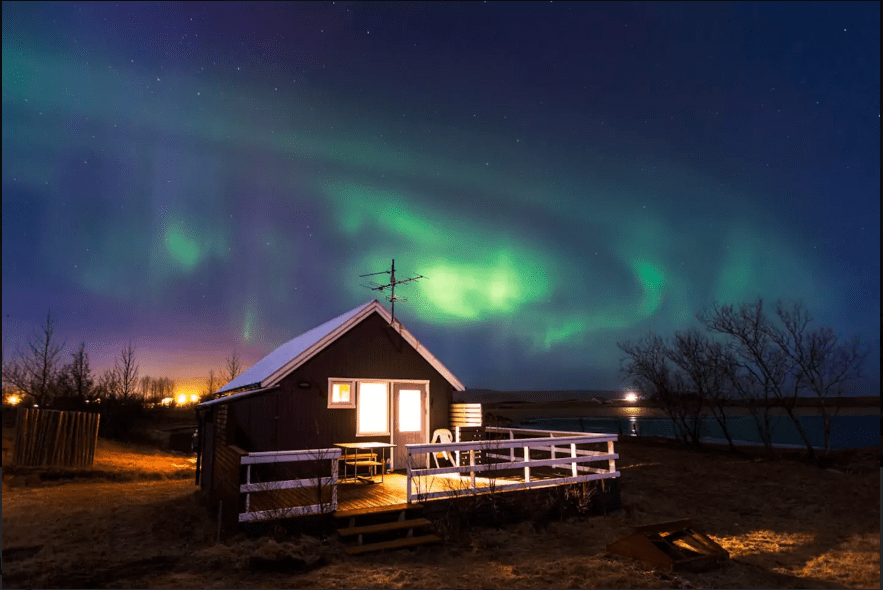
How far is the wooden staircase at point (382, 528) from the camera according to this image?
9.54m

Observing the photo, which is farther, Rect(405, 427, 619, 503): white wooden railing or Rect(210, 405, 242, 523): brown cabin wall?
Rect(405, 427, 619, 503): white wooden railing

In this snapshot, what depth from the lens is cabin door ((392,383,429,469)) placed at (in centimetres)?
1580

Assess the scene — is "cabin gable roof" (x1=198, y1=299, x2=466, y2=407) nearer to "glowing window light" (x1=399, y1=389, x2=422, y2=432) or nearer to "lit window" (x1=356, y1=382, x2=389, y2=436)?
"glowing window light" (x1=399, y1=389, x2=422, y2=432)

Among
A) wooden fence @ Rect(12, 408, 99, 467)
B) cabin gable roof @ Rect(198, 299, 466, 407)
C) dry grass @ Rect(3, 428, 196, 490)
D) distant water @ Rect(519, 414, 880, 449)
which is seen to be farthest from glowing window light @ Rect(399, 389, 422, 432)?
distant water @ Rect(519, 414, 880, 449)

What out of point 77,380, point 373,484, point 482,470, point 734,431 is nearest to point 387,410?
point 373,484

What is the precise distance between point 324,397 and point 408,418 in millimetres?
2815

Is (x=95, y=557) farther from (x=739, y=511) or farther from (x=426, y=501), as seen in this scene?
(x=739, y=511)

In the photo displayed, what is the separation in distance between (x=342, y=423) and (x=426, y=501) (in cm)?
477

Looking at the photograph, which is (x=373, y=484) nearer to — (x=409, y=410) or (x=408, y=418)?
(x=408, y=418)

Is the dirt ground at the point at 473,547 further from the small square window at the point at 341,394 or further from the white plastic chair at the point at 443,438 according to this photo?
the white plastic chair at the point at 443,438

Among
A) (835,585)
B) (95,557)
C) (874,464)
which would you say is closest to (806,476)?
(874,464)

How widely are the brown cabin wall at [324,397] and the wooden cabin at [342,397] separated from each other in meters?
0.03

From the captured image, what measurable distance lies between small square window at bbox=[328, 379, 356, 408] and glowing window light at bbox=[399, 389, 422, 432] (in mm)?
1655

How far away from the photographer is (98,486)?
765 inches
